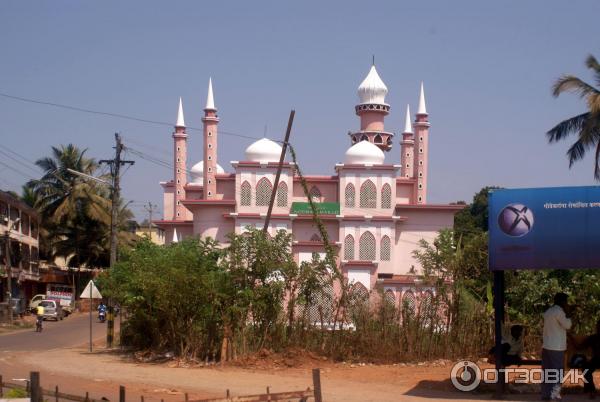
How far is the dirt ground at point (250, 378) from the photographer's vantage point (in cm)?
1298

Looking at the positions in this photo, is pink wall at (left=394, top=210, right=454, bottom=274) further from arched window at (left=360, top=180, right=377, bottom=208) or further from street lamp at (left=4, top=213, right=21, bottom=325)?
street lamp at (left=4, top=213, right=21, bottom=325)

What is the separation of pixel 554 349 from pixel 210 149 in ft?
126

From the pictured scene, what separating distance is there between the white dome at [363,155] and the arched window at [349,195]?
4.56ft

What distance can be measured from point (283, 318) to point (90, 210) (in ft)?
131

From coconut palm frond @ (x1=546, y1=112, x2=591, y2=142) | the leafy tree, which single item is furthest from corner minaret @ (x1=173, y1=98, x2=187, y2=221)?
coconut palm frond @ (x1=546, y1=112, x2=591, y2=142)

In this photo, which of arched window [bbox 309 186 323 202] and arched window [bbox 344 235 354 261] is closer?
arched window [bbox 344 235 354 261]

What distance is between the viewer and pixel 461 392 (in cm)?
1284

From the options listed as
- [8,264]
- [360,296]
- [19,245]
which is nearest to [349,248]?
[8,264]

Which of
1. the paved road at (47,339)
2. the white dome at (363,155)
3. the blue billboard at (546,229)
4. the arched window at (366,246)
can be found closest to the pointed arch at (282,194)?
the white dome at (363,155)

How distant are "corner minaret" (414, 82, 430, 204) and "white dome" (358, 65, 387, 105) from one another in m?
3.09

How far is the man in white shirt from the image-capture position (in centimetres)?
1137

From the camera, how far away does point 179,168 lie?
52594mm

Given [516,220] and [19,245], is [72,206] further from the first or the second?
[516,220]

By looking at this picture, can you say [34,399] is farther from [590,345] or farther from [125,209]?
[125,209]
